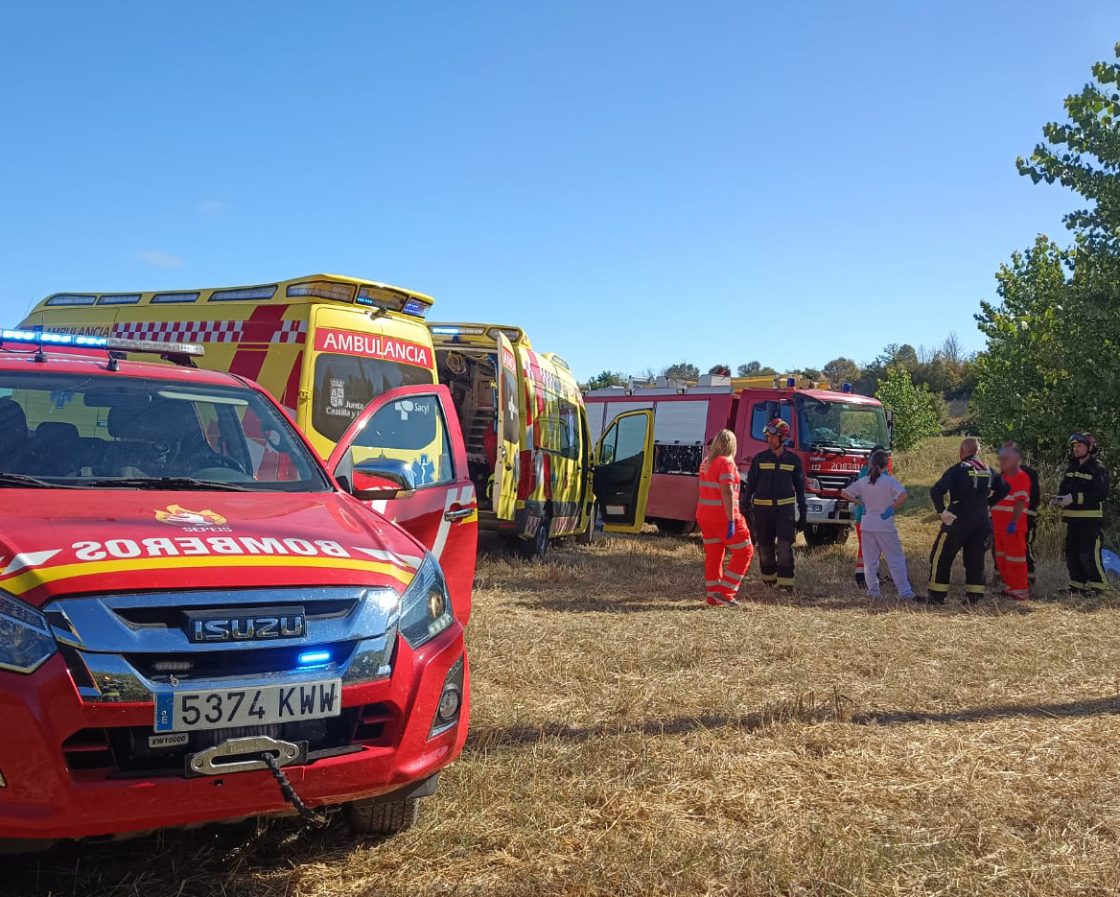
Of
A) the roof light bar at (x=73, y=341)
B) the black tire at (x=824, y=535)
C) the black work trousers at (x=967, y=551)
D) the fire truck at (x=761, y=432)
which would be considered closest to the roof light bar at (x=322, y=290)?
the roof light bar at (x=73, y=341)

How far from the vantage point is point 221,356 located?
7617 mm

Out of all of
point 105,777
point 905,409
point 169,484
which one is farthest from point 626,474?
point 905,409

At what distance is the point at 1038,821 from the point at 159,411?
3.80m

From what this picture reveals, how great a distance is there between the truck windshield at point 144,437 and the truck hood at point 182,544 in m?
0.22

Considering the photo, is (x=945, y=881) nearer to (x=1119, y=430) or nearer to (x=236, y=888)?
(x=236, y=888)

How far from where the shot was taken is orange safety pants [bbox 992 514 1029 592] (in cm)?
1016

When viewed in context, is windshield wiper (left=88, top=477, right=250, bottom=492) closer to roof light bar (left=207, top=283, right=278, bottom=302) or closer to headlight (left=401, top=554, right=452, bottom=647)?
headlight (left=401, top=554, right=452, bottom=647)

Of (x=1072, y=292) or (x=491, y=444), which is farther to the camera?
(x=1072, y=292)

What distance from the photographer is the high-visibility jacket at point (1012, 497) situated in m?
10.4

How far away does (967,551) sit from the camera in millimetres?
9672

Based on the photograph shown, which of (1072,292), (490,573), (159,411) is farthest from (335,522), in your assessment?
(1072,292)

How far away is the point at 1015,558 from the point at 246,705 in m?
9.49

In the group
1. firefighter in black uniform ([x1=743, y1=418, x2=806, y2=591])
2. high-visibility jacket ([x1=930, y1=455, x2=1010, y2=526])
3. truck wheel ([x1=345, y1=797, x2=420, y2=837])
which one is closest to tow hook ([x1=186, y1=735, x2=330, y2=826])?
truck wheel ([x1=345, y1=797, x2=420, y2=837])

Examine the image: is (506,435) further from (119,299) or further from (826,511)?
(826,511)
